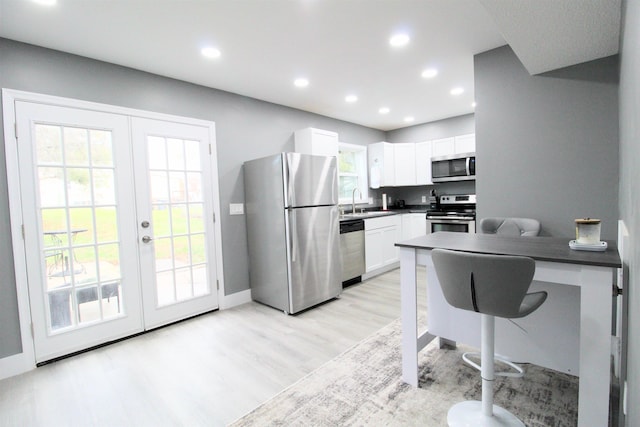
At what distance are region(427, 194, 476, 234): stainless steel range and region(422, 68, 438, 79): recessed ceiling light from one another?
6.75ft

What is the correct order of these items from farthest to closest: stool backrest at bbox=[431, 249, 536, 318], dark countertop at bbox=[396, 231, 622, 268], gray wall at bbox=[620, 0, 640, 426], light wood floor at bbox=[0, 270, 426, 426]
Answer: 1. light wood floor at bbox=[0, 270, 426, 426]
2. dark countertop at bbox=[396, 231, 622, 268]
3. stool backrest at bbox=[431, 249, 536, 318]
4. gray wall at bbox=[620, 0, 640, 426]

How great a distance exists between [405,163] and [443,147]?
2.34 ft

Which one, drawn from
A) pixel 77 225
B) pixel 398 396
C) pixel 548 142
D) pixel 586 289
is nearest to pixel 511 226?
pixel 548 142

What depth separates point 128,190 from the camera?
2.76m

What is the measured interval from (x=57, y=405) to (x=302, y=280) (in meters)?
2.08

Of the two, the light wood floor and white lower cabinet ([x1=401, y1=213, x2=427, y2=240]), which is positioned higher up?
white lower cabinet ([x1=401, y1=213, x2=427, y2=240])

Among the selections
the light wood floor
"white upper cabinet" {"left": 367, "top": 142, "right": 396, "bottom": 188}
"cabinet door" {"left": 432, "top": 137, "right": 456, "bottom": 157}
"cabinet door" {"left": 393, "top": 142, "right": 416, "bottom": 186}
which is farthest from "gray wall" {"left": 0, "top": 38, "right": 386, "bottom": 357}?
"cabinet door" {"left": 432, "top": 137, "right": 456, "bottom": 157}

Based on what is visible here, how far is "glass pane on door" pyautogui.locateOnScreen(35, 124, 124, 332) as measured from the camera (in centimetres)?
238

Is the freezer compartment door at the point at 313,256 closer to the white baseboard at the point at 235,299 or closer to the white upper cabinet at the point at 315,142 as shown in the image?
the white baseboard at the point at 235,299

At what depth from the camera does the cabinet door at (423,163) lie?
208 inches

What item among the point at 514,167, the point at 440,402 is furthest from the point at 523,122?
the point at 440,402

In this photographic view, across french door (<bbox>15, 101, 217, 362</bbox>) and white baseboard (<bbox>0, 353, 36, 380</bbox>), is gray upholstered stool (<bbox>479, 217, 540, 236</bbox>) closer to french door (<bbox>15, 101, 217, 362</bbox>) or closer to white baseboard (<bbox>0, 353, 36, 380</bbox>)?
french door (<bbox>15, 101, 217, 362</bbox>)

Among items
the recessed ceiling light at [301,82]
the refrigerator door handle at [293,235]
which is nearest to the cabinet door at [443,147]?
the recessed ceiling light at [301,82]

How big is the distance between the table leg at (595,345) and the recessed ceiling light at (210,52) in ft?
9.62
